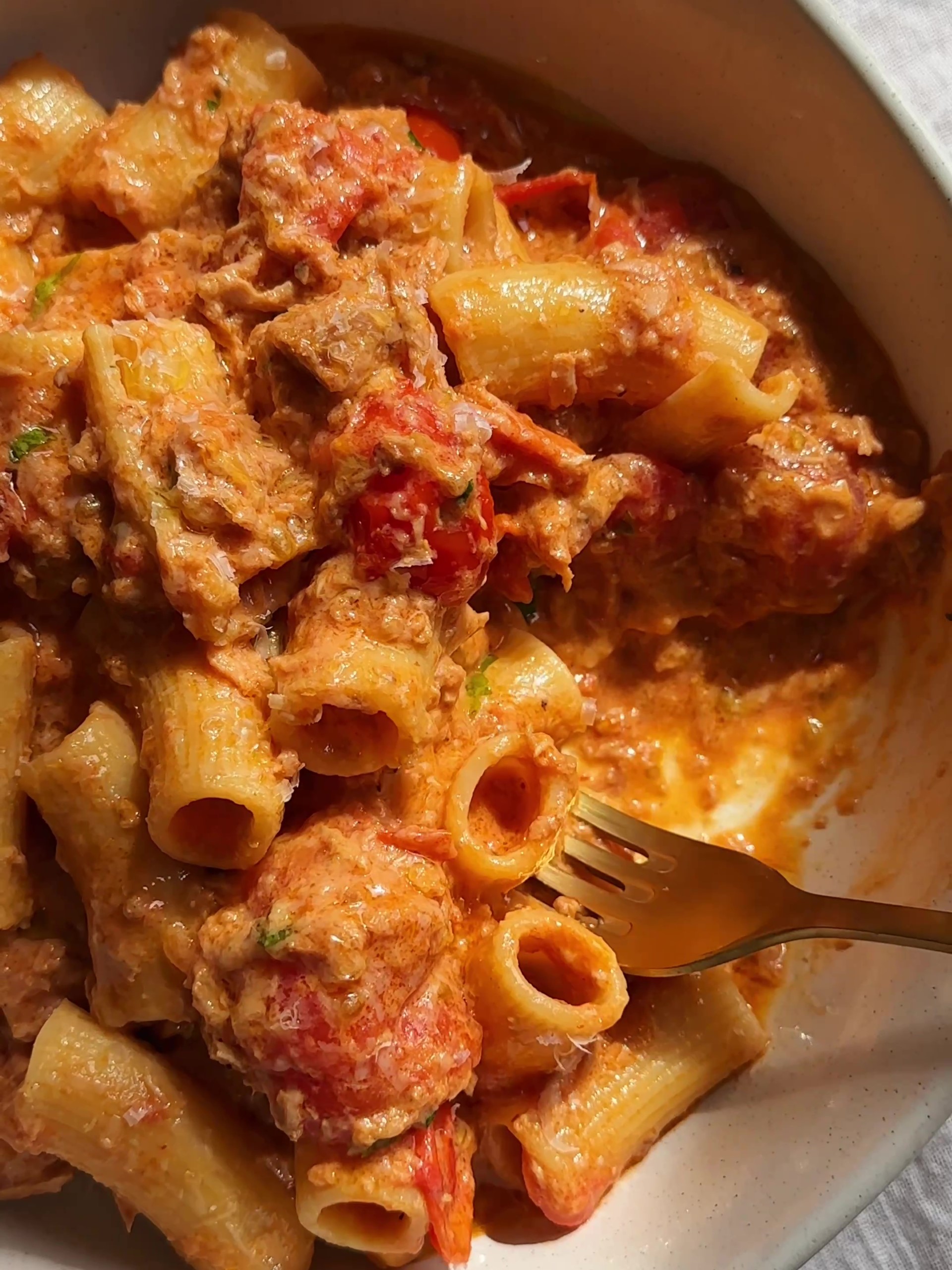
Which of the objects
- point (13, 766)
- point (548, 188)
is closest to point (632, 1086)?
point (13, 766)

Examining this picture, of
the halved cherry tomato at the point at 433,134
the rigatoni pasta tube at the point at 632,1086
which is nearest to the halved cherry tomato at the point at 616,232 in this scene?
the halved cherry tomato at the point at 433,134

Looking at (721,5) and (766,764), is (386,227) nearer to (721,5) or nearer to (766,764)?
(721,5)

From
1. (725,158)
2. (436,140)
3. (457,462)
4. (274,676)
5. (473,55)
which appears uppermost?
(725,158)

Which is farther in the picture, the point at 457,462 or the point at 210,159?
the point at 210,159

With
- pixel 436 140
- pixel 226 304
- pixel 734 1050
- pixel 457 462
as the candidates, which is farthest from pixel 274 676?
pixel 436 140

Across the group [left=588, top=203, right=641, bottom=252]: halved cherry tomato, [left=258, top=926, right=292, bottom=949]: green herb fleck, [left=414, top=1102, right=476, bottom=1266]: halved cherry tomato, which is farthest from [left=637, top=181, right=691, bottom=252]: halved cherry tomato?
[left=414, top=1102, right=476, bottom=1266]: halved cherry tomato

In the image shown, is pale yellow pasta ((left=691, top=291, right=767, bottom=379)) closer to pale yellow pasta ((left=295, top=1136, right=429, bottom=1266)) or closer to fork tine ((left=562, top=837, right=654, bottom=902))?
fork tine ((left=562, top=837, right=654, bottom=902))
